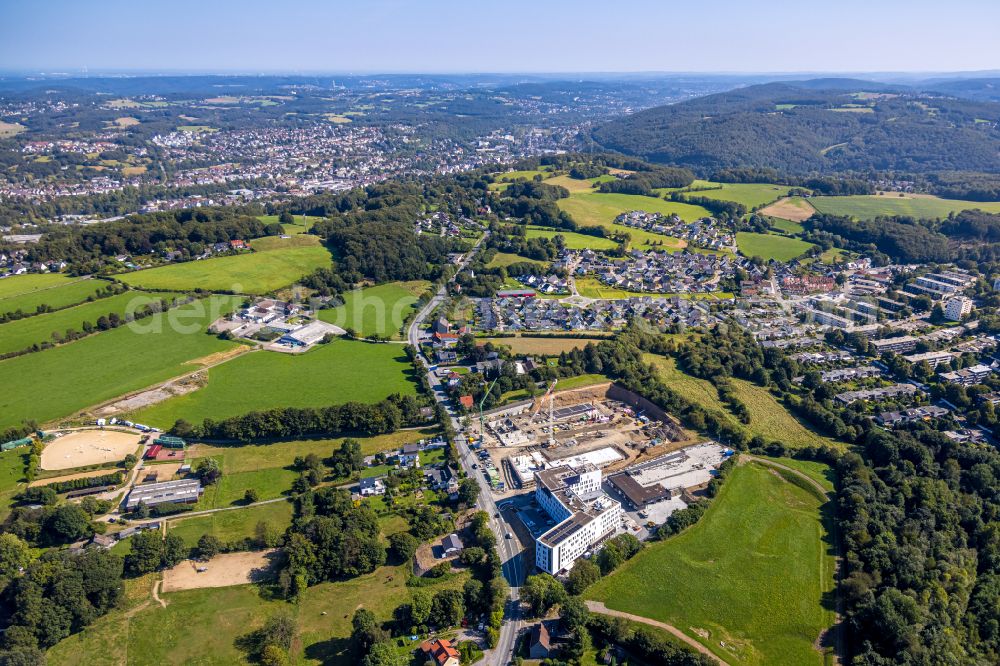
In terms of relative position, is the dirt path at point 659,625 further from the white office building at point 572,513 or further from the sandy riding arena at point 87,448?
the sandy riding arena at point 87,448

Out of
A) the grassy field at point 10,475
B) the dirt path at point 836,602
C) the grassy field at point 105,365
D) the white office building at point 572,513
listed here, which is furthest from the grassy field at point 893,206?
the grassy field at point 10,475

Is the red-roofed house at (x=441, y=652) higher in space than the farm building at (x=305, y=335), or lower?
lower

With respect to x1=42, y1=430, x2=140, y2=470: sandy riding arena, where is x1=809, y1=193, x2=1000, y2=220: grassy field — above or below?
above

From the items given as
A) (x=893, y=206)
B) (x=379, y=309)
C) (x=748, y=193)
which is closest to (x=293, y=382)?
(x=379, y=309)

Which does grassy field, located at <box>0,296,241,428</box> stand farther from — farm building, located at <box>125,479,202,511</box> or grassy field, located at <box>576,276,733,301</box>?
grassy field, located at <box>576,276,733,301</box>

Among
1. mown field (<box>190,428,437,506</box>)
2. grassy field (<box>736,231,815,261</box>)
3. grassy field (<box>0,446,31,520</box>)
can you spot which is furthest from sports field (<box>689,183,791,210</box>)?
grassy field (<box>0,446,31,520</box>)

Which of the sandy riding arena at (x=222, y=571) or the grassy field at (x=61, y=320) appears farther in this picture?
the grassy field at (x=61, y=320)
